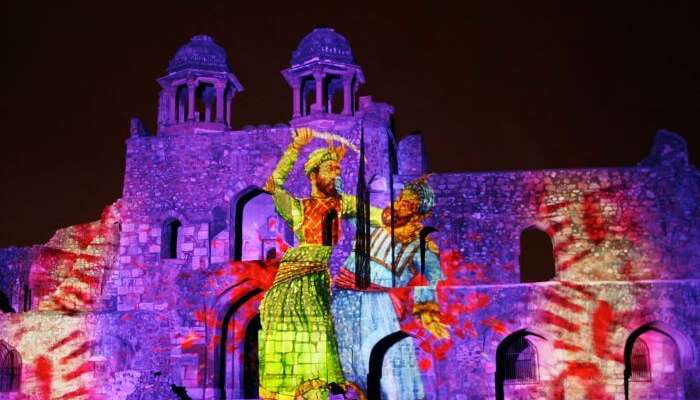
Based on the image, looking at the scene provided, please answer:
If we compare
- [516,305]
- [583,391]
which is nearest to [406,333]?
[516,305]

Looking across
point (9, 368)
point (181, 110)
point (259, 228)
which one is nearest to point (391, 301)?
point (259, 228)

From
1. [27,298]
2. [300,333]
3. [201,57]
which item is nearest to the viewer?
[300,333]

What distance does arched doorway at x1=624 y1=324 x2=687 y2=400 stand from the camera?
62.1ft

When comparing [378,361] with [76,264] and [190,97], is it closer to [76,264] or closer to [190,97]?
[190,97]

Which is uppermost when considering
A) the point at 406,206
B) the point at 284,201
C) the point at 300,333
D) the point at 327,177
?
the point at 406,206

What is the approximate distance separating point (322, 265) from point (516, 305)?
7601mm

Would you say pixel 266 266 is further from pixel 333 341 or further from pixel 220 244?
pixel 333 341

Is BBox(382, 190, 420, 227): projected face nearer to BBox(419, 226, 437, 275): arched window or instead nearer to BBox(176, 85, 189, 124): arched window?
BBox(419, 226, 437, 275): arched window

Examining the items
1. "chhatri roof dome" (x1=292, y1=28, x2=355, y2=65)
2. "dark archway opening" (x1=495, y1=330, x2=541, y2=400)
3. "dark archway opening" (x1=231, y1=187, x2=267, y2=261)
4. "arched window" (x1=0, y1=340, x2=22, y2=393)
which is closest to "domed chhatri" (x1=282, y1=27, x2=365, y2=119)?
"chhatri roof dome" (x1=292, y1=28, x2=355, y2=65)

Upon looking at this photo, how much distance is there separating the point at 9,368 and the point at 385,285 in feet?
33.2

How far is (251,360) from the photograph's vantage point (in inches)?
810

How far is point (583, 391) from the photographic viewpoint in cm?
1797

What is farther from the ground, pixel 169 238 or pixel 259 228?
pixel 259 228

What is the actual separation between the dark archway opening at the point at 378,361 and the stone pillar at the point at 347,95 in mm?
5382
